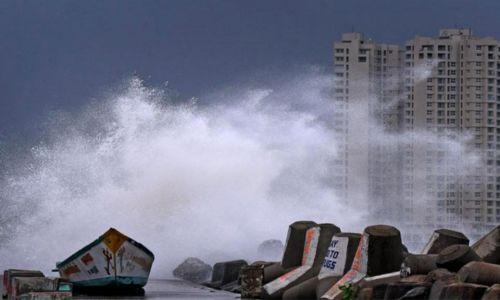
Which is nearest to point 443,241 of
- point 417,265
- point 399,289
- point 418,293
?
point 417,265

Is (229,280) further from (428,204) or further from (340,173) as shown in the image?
(428,204)

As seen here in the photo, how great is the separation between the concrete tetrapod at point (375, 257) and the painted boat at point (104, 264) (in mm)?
8157

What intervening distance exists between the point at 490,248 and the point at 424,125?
3921 inches

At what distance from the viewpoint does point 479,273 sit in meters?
24.4

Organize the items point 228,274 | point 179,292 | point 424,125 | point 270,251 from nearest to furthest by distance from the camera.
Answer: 1. point 179,292
2. point 228,274
3. point 270,251
4. point 424,125

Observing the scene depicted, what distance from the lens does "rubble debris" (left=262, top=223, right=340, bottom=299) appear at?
1205 inches

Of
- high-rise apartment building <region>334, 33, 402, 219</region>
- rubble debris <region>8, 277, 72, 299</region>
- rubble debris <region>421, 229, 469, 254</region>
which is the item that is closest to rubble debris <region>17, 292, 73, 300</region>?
rubble debris <region>8, 277, 72, 299</region>

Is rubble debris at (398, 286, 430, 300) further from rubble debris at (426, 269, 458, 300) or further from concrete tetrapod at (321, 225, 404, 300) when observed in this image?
concrete tetrapod at (321, 225, 404, 300)

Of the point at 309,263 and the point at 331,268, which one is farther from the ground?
the point at 309,263

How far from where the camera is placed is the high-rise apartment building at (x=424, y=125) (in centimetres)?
11994

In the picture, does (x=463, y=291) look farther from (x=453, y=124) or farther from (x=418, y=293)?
(x=453, y=124)

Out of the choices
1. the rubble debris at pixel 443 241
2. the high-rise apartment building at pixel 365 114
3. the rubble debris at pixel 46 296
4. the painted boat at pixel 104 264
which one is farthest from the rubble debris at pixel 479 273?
the high-rise apartment building at pixel 365 114

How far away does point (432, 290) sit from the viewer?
2403 centimetres

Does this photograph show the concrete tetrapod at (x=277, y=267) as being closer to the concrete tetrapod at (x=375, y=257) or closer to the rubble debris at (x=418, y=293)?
the concrete tetrapod at (x=375, y=257)
